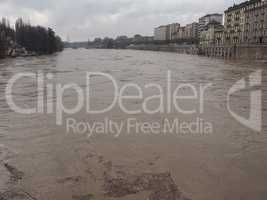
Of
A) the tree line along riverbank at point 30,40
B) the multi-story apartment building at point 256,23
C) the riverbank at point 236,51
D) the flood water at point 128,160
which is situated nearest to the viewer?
the flood water at point 128,160

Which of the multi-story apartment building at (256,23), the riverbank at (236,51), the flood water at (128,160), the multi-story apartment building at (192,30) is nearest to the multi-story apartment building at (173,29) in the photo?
the multi-story apartment building at (192,30)

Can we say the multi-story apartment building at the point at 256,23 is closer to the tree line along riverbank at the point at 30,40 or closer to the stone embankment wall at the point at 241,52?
the stone embankment wall at the point at 241,52

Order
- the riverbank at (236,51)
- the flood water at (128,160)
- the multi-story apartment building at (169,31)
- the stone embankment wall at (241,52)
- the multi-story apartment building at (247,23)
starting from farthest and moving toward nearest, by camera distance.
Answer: the multi-story apartment building at (169,31) < the multi-story apartment building at (247,23) < the riverbank at (236,51) < the stone embankment wall at (241,52) < the flood water at (128,160)

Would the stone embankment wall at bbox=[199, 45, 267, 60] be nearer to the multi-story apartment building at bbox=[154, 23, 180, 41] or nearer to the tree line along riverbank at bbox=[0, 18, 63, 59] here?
the tree line along riverbank at bbox=[0, 18, 63, 59]

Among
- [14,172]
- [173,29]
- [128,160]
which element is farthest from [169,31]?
[14,172]

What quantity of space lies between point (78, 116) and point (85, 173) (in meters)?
5.43

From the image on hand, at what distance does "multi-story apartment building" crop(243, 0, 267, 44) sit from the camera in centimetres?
6656

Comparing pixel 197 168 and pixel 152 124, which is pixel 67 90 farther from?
pixel 197 168

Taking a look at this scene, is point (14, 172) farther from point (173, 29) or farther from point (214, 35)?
point (173, 29)

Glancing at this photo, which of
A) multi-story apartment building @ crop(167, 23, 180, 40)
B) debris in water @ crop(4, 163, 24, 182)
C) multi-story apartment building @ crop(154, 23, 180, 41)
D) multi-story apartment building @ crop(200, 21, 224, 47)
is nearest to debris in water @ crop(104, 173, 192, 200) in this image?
debris in water @ crop(4, 163, 24, 182)

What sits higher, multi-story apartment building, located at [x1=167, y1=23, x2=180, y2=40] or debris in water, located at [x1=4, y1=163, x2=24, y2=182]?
multi-story apartment building, located at [x1=167, y1=23, x2=180, y2=40]

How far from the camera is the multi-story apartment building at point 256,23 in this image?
66562 mm

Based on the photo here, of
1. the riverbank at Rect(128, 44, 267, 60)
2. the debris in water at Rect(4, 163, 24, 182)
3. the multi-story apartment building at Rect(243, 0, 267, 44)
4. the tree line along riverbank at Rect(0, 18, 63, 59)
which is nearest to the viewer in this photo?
the debris in water at Rect(4, 163, 24, 182)

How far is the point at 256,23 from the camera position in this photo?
231 feet
